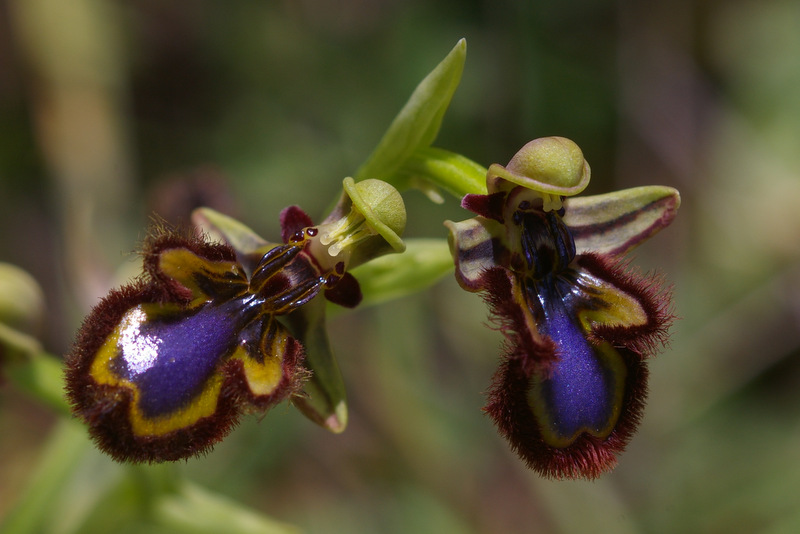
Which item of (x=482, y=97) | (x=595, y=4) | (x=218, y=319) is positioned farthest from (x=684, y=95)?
(x=218, y=319)

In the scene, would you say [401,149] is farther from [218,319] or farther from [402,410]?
[402,410]

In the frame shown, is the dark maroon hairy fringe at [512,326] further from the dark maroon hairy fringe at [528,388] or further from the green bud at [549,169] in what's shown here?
the green bud at [549,169]

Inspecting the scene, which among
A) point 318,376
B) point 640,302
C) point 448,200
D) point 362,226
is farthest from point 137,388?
point 448,200

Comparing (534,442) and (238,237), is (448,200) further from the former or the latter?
(534,442)

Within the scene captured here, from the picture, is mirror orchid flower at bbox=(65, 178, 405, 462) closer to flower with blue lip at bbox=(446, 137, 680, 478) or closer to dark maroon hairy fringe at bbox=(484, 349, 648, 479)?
flower with blue lip at bbox=(446, 137, 680, 478)

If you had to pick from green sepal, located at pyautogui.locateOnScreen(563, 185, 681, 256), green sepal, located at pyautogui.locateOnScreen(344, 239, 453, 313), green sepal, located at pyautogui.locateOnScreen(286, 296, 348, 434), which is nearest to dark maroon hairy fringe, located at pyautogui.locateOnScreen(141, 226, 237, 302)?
green sepal, located at pyautogui.locateOnScreen(286, 296, 348, 434)
